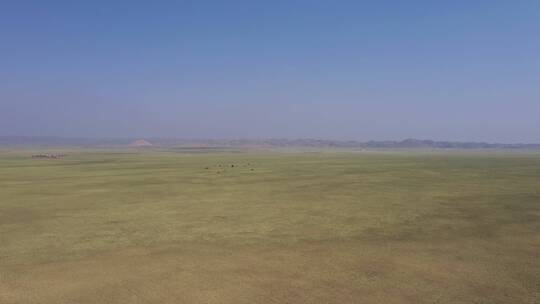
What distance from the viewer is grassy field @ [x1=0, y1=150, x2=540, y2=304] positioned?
11234 millimetres

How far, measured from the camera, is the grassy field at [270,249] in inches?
442

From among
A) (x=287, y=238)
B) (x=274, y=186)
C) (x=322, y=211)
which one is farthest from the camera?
(x=274, y=186)

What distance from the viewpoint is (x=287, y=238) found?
16859 mm

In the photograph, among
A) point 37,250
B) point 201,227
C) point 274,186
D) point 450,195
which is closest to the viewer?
point 37,250

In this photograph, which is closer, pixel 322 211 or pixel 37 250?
pixel 37 250

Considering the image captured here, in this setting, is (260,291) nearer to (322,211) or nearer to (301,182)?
(322,211)

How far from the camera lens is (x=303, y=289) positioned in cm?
1134

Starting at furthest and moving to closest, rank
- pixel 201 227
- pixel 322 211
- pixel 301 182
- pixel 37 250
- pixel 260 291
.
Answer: pixel 301 182, pixel 322 211, pixel 201 227, pixel 37 250, pixel 260 291

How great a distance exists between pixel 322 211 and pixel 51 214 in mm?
13248

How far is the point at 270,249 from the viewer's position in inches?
602

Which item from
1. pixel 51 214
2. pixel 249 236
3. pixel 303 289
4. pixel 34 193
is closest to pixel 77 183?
pixel 34 193


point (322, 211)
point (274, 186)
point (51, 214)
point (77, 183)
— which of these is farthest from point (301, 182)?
point (51, 214)

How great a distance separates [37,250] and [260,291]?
848cm

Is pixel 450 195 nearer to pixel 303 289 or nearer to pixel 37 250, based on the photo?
pixel 303 289
